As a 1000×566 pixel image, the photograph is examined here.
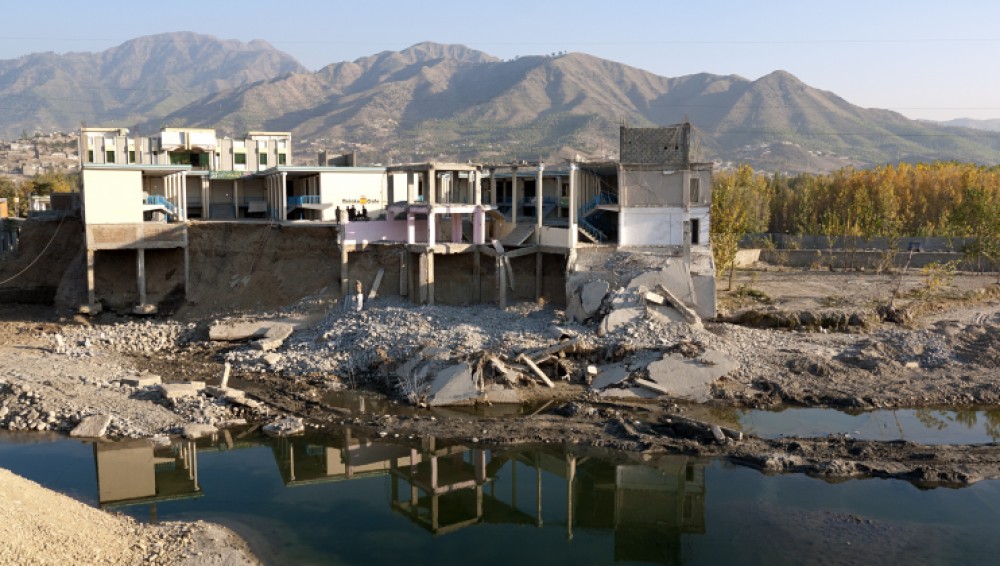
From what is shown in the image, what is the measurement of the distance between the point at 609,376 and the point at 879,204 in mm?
39910

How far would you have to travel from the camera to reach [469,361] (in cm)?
2497

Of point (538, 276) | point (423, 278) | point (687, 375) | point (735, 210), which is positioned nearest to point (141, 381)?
point (423, 278)

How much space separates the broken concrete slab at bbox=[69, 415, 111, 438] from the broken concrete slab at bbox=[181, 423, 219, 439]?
1901 millimetres

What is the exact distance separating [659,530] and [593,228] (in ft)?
65.3

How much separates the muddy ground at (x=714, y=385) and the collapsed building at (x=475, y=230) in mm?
1821

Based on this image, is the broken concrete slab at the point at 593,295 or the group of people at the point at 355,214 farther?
the group of people at the point at 355,214

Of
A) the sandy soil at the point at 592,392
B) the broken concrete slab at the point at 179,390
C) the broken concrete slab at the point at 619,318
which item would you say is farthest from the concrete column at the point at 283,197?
the broken concrete slab at the point at 619,318

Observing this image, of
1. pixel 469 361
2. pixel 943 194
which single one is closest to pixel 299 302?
pixel 469 361

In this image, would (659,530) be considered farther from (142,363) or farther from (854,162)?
(854,162)

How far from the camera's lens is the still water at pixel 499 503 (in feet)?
53.1

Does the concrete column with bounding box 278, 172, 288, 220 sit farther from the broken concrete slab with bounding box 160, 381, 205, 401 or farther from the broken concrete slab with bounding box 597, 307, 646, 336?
the broken concrete slab with bounding box 597, 307, 646, 336

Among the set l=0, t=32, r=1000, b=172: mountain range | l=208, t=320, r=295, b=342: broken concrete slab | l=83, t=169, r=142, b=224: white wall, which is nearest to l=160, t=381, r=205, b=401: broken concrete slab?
l=208, t=320, r=295, b=342: broken concrete slab

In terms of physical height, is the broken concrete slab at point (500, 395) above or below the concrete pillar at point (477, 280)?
below

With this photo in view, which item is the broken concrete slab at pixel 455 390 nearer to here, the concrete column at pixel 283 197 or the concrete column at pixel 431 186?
the concrete column at pixel 431 186
